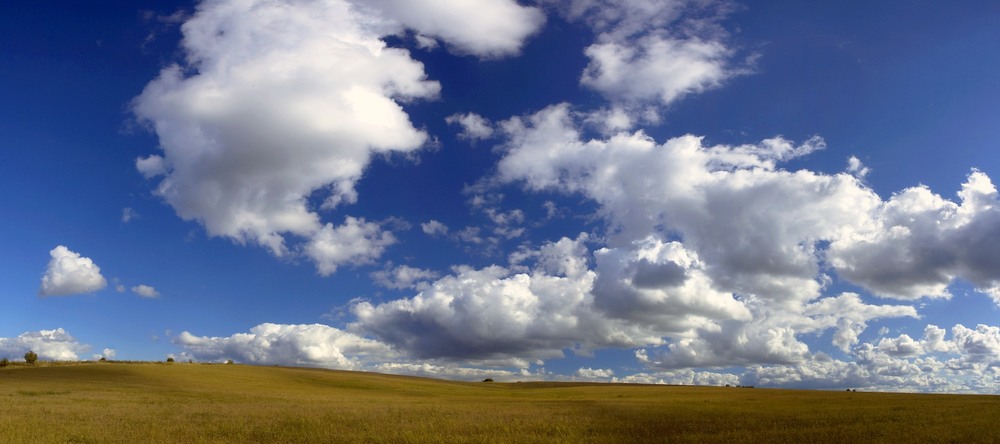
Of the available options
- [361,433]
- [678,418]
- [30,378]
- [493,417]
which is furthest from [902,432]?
[30,378]

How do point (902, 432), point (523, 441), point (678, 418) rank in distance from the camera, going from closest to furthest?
1. point (523, 441)
2. point (902, 432)
3. point (678, 418)

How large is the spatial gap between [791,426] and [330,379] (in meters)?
74.4

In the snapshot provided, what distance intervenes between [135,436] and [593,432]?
1785cm

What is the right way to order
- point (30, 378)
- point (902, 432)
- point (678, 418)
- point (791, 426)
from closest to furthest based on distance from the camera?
1. point (902, 432)
2. point (791, 426)
3. point (678, 418)
4. point (30, 378)

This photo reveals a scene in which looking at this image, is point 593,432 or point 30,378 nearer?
point 593,432

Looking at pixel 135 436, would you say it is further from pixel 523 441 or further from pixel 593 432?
pixel 593 432

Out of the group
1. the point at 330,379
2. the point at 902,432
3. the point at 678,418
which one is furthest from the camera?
the point at 330,379

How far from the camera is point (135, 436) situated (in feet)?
77.0

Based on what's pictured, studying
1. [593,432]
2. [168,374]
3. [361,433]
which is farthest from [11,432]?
[168,374]

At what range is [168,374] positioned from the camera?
75.8 meters

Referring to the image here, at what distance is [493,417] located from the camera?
32.0m

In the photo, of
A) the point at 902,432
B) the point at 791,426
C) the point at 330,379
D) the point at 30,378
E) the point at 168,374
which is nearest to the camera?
the point at 902,432

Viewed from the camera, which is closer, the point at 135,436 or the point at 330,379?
the point at 135,436

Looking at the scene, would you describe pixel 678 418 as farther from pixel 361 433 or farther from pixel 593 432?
pixel 361 433
